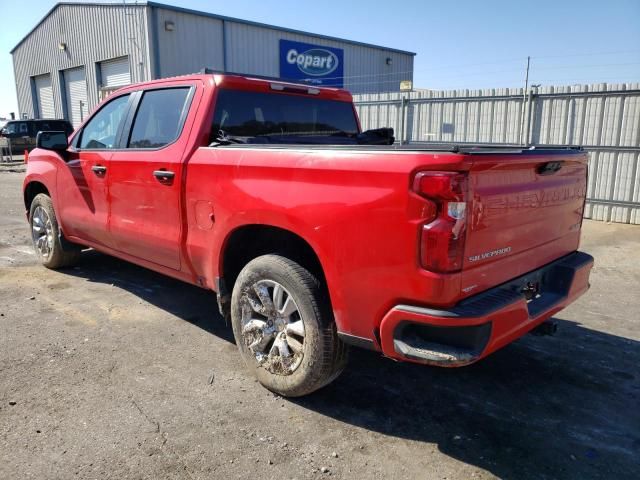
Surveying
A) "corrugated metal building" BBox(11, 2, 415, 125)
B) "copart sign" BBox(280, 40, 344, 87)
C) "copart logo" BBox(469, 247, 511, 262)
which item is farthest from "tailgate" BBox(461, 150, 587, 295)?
"copart sign" BBox(280, 40, 344, 87)

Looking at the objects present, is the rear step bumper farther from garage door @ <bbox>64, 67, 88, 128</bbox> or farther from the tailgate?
garage door @ <bbox>64, 67, 88, 128</bbox>

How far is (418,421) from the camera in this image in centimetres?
306

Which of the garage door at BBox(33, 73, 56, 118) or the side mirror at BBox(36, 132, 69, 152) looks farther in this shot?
the garage door at BBox(33, 73, 56, 118)

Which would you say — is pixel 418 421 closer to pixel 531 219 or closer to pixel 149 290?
pixel 531 219

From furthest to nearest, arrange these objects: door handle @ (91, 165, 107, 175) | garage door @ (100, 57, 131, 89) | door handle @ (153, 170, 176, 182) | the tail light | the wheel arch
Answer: garage door @ (100, 57, 131, 89), door handle @ (91, 165, 107, 175), door handle @ (153, 170, 176, 182), the wheel arch, the tail light

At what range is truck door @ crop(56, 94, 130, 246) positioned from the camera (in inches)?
181

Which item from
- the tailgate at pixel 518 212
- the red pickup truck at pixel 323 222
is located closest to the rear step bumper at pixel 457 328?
the red pickup truck at pixel 323 222

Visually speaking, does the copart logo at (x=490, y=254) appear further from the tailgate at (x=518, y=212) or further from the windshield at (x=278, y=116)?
the windshield at (x=278, y=116)

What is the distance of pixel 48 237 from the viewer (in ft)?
19.5

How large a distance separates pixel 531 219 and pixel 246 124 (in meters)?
2.16

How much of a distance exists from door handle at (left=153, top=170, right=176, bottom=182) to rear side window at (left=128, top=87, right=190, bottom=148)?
23cm

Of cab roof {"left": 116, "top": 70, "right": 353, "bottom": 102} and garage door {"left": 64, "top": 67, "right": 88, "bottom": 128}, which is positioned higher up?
garage door {"left": 64, "top": 67, "right": 88, "bottom": 128}

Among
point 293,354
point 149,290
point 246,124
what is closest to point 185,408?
point 293,354

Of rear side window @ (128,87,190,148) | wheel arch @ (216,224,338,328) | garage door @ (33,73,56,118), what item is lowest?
wheel arch @ (216,224,338,328)
